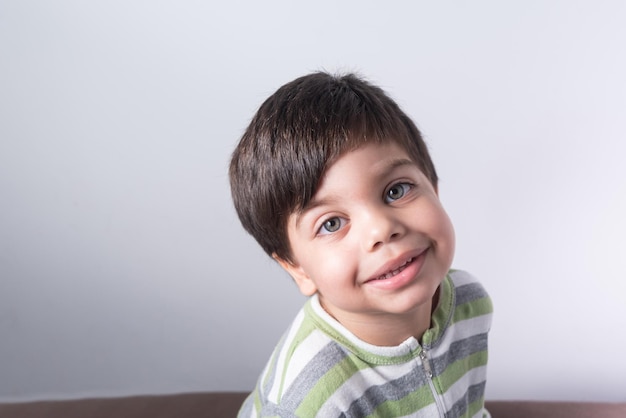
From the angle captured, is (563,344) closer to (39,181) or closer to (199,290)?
(199,290)

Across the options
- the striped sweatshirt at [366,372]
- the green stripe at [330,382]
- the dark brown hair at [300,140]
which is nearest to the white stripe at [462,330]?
the striped sweatshirt at [366,372]

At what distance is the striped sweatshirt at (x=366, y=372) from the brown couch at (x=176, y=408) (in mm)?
259

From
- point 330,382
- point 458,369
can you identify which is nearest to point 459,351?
point 458,369

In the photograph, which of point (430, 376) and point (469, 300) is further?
point (469, 300)

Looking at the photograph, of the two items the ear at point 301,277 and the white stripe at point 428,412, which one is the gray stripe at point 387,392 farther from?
the ear at point 301,277

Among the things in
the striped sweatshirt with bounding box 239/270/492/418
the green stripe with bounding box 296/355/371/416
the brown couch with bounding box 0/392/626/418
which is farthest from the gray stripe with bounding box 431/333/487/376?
the brown couch with bounding box 0/392/626/418

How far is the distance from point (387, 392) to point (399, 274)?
7.8 inches

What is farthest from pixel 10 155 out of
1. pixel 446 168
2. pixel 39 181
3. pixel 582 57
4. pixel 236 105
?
pixel 582 57

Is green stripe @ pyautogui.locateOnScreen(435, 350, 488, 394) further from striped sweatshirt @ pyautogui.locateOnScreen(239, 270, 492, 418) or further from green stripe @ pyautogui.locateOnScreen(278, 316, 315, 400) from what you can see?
green stripe @ pyautogui.locateOnScreen(278, 316, 315, 400)

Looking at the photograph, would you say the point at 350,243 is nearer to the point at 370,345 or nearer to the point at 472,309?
the point at 370,345

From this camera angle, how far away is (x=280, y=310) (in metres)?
1.48

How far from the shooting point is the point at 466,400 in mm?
1039

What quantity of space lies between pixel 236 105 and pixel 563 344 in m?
0.84

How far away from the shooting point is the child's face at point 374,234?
794mm
